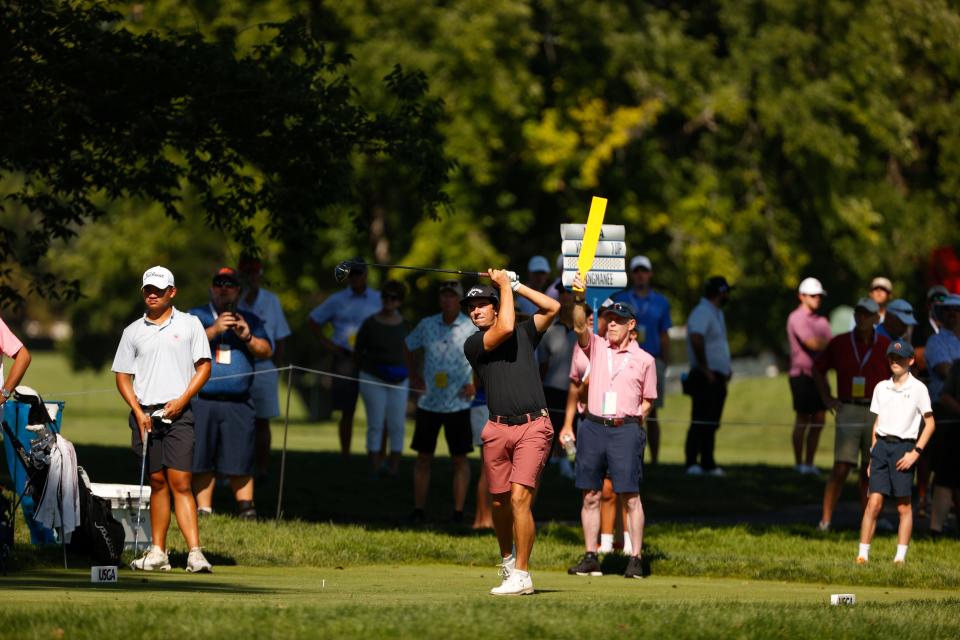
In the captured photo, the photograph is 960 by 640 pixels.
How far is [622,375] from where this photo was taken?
13.5 metres

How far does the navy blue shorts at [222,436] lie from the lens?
15297 millimetres

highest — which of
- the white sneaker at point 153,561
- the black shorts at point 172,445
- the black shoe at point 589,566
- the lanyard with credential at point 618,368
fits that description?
the lanyard with credential at point 618,368

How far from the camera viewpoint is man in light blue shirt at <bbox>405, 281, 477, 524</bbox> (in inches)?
654

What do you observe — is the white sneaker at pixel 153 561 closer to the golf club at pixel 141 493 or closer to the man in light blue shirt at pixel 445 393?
the golf club at pixel 141 493

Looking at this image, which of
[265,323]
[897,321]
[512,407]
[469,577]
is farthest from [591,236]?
[265,323]

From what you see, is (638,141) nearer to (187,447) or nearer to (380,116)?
(380,116)

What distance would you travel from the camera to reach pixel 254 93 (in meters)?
17.2

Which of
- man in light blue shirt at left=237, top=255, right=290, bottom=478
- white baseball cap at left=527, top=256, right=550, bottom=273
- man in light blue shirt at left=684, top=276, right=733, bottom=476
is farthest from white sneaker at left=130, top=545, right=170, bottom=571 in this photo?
man in light blue shirt at left=684, top=276, right=733, bottom=476

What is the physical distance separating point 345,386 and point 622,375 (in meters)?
6.91

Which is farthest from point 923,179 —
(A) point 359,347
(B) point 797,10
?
(A) point 359,347

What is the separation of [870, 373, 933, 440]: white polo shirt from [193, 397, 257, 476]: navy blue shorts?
5.15 metres

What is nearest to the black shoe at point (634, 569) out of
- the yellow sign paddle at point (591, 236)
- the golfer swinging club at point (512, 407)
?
the golfer swinging club at point (512, 407)

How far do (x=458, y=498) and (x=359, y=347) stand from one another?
2.75 meters

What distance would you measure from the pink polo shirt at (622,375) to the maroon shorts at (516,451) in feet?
5.18
